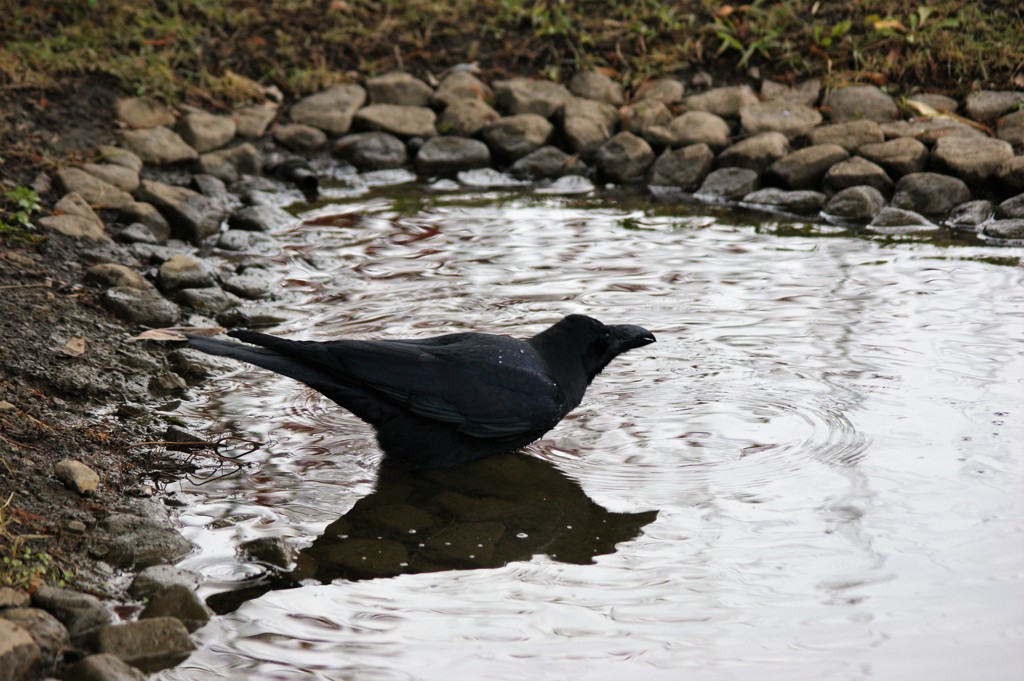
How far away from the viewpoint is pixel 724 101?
8.62 m

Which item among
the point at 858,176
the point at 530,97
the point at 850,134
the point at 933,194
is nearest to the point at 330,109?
the point at 530,97

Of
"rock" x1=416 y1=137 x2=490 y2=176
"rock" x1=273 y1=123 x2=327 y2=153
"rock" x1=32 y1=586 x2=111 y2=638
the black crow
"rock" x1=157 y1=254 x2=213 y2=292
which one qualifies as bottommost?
"rock" x1=32 y1=586 x2=111 y2=638

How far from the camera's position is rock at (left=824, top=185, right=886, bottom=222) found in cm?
739

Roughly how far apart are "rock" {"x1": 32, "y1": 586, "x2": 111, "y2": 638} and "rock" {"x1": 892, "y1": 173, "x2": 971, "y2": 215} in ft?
19.6

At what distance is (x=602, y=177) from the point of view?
336 inches

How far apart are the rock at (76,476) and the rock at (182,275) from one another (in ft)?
7.41

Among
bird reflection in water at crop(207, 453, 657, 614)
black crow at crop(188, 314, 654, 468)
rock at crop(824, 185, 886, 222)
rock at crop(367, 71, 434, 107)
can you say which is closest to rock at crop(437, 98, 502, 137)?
rock at crop(367, 71, 434, 107)

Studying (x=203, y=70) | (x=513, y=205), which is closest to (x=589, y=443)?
(x=513, y=205)

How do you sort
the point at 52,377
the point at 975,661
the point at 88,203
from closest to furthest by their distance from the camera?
the point at 975,661, the point at 52,377, the point at 88,203

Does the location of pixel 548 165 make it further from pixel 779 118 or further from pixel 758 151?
pixel 779 118

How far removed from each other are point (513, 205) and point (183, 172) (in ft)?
8.02

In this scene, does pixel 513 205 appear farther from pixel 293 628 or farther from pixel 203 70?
pixel 293 628

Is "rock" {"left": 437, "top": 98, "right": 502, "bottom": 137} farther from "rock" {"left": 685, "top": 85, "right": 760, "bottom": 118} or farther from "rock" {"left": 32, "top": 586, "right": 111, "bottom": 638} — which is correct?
"rock" {"left": 32, "top": 586, "right": 111, "bottom": 638}

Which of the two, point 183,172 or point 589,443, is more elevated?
point 183,172
